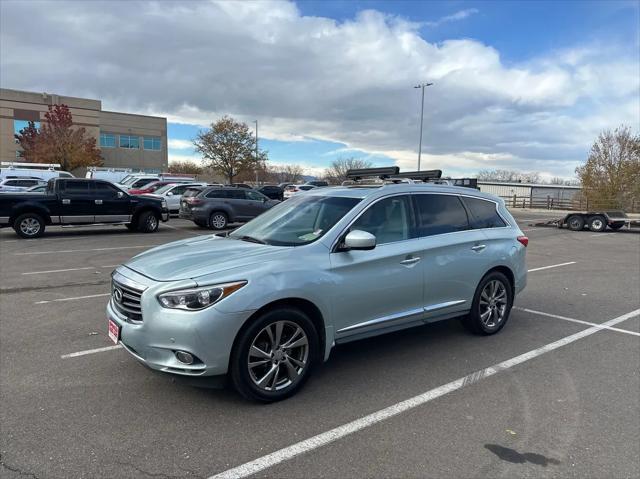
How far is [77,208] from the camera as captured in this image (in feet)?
47.6

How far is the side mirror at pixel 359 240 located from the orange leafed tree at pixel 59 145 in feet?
157

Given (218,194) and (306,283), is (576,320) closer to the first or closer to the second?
(306,283)

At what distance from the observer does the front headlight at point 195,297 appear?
3.35 metres

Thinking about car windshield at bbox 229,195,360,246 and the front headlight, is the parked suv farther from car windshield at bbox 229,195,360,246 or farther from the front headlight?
the front headlight

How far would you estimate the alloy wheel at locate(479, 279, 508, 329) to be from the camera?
541 cm

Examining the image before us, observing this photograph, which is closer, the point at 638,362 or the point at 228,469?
the point at 228,469

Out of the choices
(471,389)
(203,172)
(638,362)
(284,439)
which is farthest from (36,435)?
(203,172)

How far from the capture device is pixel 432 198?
5043 mm

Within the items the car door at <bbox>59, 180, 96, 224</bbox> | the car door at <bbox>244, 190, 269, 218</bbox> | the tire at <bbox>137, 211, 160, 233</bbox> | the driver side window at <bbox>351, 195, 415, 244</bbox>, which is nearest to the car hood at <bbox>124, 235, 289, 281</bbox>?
the driver side window at <bbox>351, 195, 415, 244</bbox>

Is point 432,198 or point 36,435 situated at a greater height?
point 432,198

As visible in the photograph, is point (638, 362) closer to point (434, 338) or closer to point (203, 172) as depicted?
point (434, 338)

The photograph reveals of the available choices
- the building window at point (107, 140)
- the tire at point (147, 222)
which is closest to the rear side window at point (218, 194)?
the tire at point (147, 222)

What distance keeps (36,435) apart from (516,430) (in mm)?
3384

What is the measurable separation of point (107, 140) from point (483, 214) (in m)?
63.6
